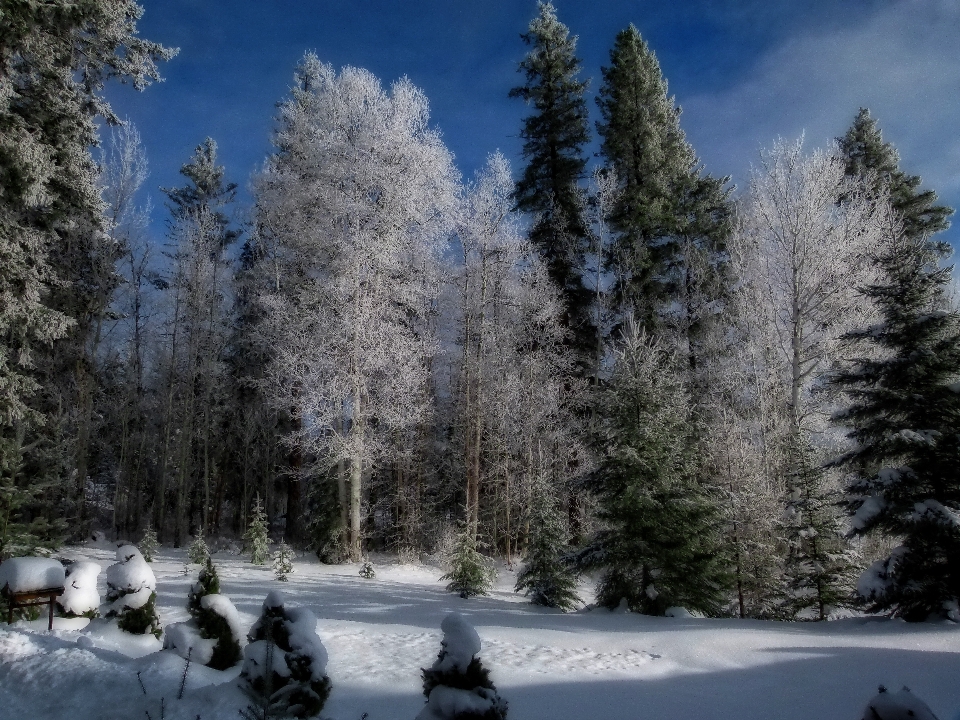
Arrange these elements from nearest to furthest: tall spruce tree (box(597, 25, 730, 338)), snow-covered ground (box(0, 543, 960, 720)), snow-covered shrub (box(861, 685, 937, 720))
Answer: snow-covered shrub (box(861, 685, 937, 720)) → snow-covered ground (box(0, 543, 960, 720)) → tall spruce tree (box(597, 25, 730, 338))

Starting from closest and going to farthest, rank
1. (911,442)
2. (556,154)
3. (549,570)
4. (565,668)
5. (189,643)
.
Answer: (189,643)
(565,668)
(911,442)
(549,570)
(556,154)

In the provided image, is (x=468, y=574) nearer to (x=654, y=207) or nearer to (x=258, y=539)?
(x=258, y=539)

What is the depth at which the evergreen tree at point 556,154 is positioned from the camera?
784 inches

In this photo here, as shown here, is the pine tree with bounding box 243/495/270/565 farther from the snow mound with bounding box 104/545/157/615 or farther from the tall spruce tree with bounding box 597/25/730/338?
the tall spruce tree with bounding box 597/25/730/338

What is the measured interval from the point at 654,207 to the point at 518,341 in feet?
20.0

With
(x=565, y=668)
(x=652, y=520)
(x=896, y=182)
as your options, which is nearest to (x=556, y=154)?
(x=896, y=182)

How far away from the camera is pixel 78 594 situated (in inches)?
256

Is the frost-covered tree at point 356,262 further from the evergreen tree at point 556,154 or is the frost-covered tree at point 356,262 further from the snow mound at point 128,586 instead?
the snow mound at point 128,586

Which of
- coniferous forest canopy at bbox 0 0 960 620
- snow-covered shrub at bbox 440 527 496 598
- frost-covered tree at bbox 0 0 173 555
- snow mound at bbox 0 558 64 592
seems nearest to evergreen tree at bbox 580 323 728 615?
coniferous forest canopy at bbox 0 0 960 620

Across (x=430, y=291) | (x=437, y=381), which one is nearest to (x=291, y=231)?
(x=430, y=291)

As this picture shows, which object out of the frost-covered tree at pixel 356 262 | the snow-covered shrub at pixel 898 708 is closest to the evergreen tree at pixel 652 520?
the frost-covered tree at pixel 356 262

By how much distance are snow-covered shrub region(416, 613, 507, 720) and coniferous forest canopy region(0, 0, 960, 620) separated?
645 centimetres

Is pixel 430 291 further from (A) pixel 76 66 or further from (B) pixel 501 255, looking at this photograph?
(A) pixel 76 66

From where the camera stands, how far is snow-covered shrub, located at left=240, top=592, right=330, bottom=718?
4.10 metres
